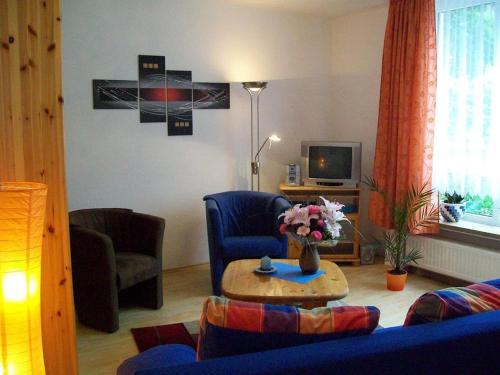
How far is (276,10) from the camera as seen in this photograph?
586 centimetres

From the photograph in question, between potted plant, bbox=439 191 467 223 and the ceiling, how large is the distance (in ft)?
6.86

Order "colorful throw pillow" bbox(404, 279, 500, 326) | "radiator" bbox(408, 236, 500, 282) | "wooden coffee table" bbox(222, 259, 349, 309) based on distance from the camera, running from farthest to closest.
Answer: "radiator" bbox(408, 236, 500, 282) < "wooden coffee table" bbox(222, 259, 349, 309) < "colorful throw pillow" bbox(404, 279, 500, 326)

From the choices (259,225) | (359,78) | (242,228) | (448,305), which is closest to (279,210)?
(259,225)

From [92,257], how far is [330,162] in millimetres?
2799

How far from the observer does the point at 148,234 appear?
4.36m

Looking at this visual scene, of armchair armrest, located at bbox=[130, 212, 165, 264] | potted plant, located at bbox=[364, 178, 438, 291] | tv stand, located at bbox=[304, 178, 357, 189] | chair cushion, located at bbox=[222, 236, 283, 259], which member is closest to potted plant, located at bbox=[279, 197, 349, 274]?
chair cushion, located at bbox=[222, 236, 283, 259]

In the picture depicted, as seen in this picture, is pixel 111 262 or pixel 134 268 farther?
pixel 134 268

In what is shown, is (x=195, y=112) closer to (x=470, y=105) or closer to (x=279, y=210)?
(x=279, y=210)

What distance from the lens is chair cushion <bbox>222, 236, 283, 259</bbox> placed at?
179 inches

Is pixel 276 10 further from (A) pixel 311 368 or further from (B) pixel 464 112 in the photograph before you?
(A) pixel 311 368

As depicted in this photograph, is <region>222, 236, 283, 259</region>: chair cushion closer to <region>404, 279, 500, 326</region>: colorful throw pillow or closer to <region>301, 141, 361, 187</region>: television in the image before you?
<region>301, 141, 361, 187</region>: television

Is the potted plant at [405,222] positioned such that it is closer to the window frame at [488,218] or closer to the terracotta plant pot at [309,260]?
the window frame at [488,218]

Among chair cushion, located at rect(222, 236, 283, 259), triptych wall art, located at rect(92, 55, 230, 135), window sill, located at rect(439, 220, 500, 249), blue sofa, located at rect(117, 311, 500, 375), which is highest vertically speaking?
triptych wall art, located at rect(92, 55, 230, 135)

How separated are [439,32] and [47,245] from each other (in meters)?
4.11
